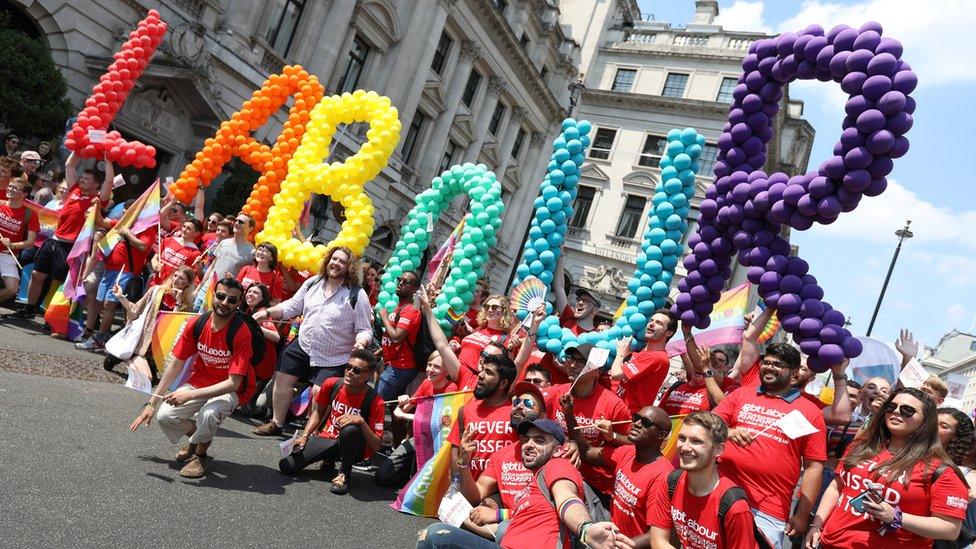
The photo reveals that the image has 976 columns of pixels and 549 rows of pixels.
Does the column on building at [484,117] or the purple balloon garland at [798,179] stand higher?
the column on building at [484,117]

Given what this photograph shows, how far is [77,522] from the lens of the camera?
11.3 feet

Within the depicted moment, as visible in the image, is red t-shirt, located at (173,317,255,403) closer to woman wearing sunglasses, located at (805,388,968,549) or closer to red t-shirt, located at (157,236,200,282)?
red t-shirt, located at (157,236,200,282)

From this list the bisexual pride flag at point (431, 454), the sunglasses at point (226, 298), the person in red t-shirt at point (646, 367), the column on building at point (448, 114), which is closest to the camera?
the sunglasses at point (226, 298)

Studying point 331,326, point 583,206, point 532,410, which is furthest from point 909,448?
point 583,206

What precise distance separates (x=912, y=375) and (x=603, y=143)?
32717 millimetres

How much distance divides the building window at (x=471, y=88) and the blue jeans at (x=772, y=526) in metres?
27.7

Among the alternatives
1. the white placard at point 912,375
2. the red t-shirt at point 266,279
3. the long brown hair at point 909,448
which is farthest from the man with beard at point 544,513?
the red t-shirt at point 266,279

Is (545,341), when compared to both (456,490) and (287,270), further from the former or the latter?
(287,270)

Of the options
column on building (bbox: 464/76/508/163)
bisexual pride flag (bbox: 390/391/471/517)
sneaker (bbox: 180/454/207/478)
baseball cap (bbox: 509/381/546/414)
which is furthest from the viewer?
column on building (bbox: 464/76/508/163)

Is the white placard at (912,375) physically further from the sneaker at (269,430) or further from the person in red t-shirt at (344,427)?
the sneaker at (269,430)

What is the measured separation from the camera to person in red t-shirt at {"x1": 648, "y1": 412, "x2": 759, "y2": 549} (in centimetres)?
321

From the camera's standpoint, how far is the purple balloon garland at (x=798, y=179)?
456cm

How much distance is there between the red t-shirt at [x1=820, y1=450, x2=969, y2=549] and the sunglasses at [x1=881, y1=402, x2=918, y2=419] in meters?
0.24

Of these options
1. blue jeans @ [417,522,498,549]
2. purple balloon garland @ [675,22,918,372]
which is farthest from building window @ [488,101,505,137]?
blue jeans @ [417,522,498,549]
